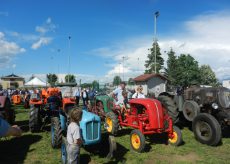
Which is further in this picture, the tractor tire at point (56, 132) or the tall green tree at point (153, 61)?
the tall green tree at point (153, 61)

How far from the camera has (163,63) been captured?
65688mm

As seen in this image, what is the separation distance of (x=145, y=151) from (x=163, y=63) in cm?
6055

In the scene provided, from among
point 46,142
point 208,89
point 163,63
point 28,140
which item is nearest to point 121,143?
point 46,142

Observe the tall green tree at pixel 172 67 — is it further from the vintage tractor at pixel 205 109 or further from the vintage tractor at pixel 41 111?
the vintage tractor at pixel 41 111

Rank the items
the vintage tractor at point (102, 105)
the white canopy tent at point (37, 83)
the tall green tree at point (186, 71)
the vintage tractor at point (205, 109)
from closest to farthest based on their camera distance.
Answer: the vintage tractor at point (205, 109), the vintage tractor at point (102, 105), the white canopy tent at point (37, 83), the tall green tree at point (186, 71)

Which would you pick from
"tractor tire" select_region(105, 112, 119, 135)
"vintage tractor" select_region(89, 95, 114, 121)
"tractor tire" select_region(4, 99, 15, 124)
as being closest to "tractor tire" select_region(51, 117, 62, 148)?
"tractor tire" select_region(105, 112, 119, 135)

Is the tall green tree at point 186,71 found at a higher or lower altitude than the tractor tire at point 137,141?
higher

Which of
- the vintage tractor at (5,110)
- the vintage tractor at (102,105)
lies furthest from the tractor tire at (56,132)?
the vintage tractor at (102,105)

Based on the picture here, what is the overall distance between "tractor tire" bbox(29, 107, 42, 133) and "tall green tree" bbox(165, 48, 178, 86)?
5475 centimetres

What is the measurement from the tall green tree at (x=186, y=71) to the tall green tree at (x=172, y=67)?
69 centimetres

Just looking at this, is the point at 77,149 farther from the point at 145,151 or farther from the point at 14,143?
the point at 14,143

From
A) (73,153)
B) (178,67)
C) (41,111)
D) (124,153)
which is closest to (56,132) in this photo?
(124,153)

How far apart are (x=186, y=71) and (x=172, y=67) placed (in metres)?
3.91

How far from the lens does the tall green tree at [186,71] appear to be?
61594mm
